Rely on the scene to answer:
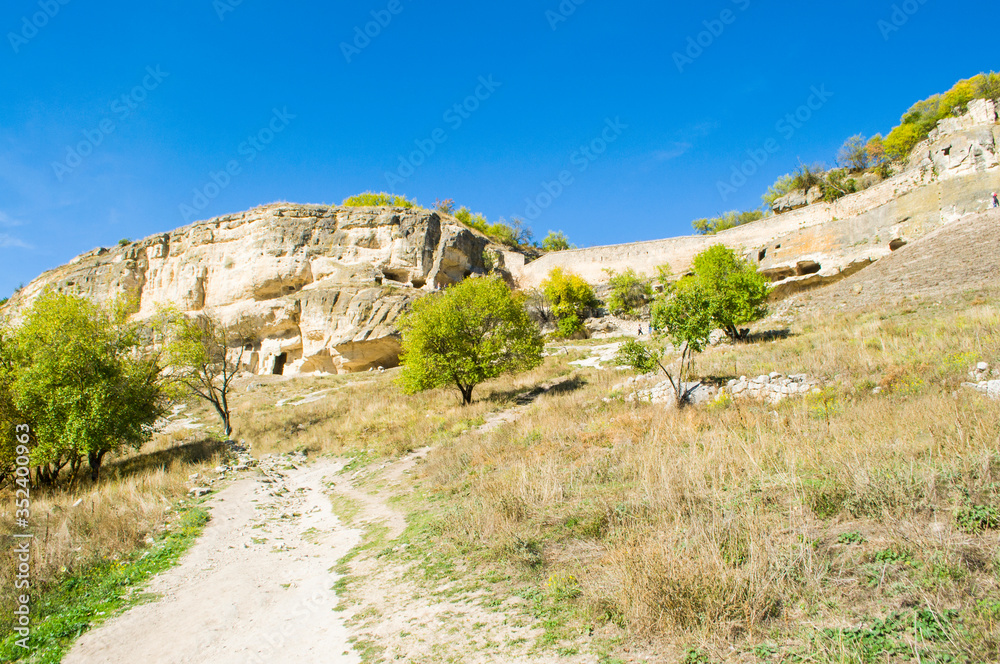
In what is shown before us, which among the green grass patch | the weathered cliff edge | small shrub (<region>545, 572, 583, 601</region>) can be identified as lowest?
the green grass patch

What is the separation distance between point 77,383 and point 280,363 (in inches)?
866

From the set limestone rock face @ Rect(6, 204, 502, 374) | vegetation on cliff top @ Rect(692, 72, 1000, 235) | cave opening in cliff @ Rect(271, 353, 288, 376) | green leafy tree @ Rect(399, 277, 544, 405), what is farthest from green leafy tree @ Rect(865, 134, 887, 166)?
cave opening in cliff @ Rect(271, 353, 288, 376)

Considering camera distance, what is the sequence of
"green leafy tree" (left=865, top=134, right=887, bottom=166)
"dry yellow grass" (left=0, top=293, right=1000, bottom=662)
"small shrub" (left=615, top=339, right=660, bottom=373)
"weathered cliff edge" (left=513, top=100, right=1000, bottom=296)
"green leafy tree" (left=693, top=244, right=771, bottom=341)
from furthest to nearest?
"green leafy tree" (left=865, top=134, right=887, bottom=166) → "weathered cliff edge" (left=513, top=100, right=1000, bottom=296) → "green leafy tree" (left=693, top=244, right=771, bottom=341) → "small shrub" (left=615, top=339, right=660, bottom=373) → "dry yellow grass" (left=0, top=293, right=1000, bottom=662)

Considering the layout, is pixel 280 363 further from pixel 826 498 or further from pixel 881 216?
pixel 881 216

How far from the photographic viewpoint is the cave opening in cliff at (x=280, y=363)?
32.9 metres

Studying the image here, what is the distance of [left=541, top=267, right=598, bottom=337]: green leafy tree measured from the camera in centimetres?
3344

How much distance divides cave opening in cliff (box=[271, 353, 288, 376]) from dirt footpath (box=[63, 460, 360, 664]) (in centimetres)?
2709

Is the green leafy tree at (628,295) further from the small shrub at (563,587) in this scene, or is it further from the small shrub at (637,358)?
the small shrub at (563,587)

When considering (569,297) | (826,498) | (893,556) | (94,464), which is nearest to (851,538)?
(893,556)

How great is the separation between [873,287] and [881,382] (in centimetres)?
1287

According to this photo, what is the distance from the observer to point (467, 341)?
58.5 ft

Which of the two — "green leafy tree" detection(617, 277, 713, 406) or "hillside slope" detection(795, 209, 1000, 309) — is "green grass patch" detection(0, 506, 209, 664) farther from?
"hillside slope" detection(795, 209, 1000, 309)

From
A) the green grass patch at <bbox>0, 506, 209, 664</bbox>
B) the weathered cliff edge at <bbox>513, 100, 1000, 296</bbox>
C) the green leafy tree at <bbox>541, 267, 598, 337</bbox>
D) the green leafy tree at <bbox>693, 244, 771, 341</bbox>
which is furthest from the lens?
the green leafy tree at <bbox>541, 267, 598, 337</bbox>
